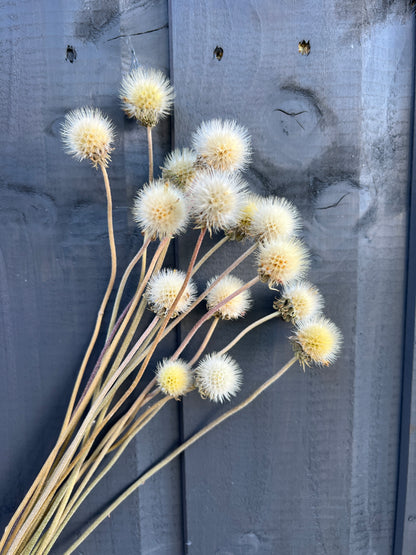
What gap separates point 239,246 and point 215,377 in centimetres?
21

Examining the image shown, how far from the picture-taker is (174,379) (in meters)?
0.52

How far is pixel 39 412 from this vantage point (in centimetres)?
62

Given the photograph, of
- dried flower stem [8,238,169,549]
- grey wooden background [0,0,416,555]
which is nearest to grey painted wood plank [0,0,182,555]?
grey wooden background [0,0,416,555]

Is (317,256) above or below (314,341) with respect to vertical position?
above

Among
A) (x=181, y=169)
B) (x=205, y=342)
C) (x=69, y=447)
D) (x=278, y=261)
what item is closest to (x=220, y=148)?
(x=181, y=169)

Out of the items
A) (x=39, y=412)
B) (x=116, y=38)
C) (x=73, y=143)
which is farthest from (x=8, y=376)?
(x=116, y=38)

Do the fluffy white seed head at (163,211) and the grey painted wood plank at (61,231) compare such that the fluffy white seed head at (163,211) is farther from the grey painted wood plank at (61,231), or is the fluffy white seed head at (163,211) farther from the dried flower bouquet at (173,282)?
the grey painted wood plank at (61,231)

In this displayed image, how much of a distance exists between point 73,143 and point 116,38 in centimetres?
20

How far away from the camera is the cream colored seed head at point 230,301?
0.55 metres

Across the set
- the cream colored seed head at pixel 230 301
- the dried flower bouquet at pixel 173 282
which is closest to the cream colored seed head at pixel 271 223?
the dried flower bouquet at pixel 173 282

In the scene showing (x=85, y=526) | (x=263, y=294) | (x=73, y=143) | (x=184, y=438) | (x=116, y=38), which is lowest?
(x=85, y=526)

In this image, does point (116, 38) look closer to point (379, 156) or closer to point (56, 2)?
point (56, 2)

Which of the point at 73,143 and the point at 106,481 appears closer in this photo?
the point at 73,143

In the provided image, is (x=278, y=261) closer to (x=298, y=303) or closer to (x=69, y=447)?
(x=298, y=303)
